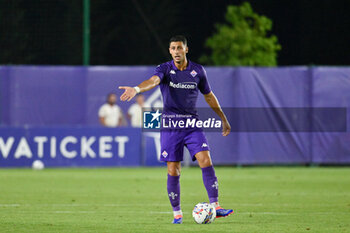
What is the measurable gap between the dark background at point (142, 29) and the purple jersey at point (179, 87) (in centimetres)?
1428

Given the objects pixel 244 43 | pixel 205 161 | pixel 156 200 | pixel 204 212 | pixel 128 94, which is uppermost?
pixel 244 43

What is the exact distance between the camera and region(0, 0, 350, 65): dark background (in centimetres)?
2777

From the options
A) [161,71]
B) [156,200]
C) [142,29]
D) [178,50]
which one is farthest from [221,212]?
[142,29]

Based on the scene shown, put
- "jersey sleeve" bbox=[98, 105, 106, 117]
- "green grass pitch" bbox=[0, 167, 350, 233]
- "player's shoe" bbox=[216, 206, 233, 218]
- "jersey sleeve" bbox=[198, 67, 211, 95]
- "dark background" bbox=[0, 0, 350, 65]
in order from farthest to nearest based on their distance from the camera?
"dark background" bbox=[0, 0, 350, 65], "jersey sleeve" bbox=[98, 105, 106, 117], "jersey sleeve" bbox=[198, 67, 211, 95], "player's shoe" bbox=[216, 206, 233, 218], "green grass pitch" bbox=[0, 167, 350, 233]

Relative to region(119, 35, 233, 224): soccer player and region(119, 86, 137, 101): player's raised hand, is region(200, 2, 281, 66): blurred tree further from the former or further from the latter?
region(119, 86, 137, 101): player's raised hand

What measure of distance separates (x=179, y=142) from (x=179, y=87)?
0.69 meters

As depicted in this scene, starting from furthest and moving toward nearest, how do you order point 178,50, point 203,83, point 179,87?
point 203,83 → point 179,87 → point 178,50

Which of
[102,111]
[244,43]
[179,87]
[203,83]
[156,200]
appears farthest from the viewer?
[244,43]

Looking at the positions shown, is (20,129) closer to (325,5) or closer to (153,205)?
(153,205)

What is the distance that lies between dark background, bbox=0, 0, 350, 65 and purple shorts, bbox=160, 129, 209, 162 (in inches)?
564

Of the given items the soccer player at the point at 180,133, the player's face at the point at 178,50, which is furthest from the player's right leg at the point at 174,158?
the player's face at the point at 178,50

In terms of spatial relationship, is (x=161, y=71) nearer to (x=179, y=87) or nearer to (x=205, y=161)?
(x=179, y=87)

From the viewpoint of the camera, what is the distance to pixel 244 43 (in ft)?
86.1

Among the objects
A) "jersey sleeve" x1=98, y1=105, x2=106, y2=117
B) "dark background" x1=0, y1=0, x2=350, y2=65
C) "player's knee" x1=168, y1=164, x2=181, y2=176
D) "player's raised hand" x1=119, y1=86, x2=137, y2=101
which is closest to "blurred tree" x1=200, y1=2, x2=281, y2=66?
"dark background" x1=0, y1=0, x2=350, y2=65
